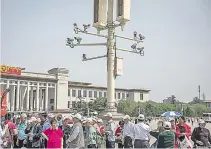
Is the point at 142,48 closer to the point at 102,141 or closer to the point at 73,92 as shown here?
the point at 102,141

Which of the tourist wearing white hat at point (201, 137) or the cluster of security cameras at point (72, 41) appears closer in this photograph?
the tourist wearing white hat at point (201, 137)

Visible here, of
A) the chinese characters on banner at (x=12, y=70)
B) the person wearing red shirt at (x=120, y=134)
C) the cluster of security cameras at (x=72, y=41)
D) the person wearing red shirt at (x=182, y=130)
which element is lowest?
the person wearing red shirt at (x=120, y=134)

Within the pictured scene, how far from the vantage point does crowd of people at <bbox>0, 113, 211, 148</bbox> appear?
7.90 metres

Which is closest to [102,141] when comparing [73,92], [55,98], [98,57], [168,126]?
[168,126]

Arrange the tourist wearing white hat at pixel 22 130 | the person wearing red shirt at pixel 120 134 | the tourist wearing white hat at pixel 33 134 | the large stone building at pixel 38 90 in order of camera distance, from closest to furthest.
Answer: the tourist wearing white hat at pixel 33 134
the tourist wearing white hat at pixel 22 130
the person wearing red shirt at pixel 120 134
the large stone building at pixel 38 90

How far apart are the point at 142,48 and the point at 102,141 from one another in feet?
71.0

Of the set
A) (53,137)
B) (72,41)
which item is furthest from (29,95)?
(53,137)

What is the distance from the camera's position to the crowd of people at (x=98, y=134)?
7.90m

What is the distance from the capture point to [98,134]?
9922 millimetres

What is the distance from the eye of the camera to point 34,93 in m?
88.4

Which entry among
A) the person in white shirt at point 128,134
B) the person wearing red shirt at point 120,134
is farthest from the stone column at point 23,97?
the person in white shirt at point 128,134

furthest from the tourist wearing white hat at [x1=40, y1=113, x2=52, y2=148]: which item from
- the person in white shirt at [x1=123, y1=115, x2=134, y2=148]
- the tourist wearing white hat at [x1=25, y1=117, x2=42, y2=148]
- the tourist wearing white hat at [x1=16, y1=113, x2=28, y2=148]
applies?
the person in white shirt at [x1=123, y1=115, x2=134, y2=148]

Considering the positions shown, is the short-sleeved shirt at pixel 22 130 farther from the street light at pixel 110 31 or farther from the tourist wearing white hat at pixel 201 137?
the street light at pixel 110 31

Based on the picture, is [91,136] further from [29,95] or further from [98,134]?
[29,95]
